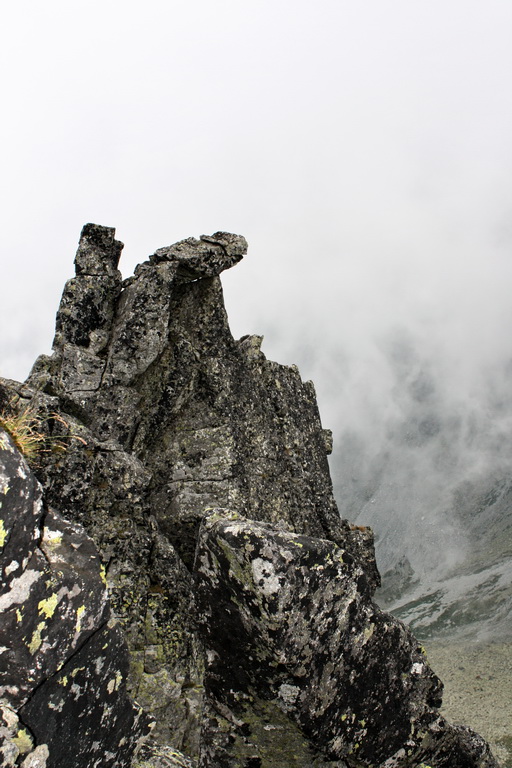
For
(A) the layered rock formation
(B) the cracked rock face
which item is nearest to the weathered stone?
(A) the layered rock formation

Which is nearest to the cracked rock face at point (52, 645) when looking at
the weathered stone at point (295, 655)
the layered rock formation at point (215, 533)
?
the layered rock formation at point (215, 533)

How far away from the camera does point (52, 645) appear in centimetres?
608

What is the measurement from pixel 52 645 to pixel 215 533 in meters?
3.23

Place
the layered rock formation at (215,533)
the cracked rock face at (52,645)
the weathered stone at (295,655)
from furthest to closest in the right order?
1. the layered rock formation at (215,533)
2. the weathered stone at (295,655)
3. the cracked rock face at (52,645)

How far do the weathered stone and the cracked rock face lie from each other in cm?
220

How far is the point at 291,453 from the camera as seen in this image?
2433 centimetres

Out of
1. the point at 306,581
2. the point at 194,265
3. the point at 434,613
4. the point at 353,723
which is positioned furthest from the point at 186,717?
the point at 434,613

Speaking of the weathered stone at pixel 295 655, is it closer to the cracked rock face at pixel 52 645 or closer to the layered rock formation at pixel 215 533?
the layered rock formation at pixel 215 533

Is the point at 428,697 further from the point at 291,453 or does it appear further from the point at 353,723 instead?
the point at 291,453

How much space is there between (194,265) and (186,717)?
1547cm

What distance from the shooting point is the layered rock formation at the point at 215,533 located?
8.55 metres

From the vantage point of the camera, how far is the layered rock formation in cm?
855

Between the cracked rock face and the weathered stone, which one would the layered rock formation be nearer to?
the weathered stone

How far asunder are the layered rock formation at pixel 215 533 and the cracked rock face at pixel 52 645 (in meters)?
0.44
